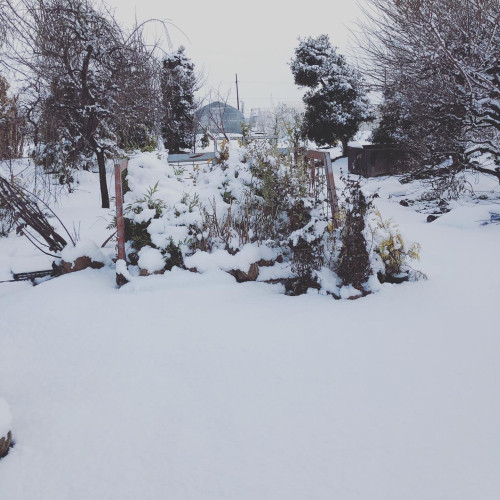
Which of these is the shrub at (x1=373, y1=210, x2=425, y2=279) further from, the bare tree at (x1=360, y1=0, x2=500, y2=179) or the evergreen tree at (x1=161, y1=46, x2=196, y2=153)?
the evergreen tree at (x1=161, y1=46, x2=196, y2=153)

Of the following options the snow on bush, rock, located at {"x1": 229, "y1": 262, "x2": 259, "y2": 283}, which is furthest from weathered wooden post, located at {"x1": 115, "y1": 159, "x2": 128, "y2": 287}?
rock, located at {"x1": 229, "y1": 262, "x2": 259, "y2": 283}

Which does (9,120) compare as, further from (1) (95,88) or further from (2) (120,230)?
(2) (120,230)

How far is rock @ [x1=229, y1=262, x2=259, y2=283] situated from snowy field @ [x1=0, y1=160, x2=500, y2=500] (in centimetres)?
7

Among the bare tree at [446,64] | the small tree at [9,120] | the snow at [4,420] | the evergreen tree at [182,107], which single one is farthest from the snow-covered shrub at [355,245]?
the evergreen tree at [182,107]

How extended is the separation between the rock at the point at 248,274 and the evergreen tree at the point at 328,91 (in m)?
13.2

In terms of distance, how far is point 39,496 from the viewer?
1.79 metres

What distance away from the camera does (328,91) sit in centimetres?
1656

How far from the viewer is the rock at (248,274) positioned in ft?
13.4

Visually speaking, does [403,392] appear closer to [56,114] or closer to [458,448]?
Result: [458,448]

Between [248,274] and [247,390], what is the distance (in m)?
1.70

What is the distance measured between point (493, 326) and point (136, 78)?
802 cm

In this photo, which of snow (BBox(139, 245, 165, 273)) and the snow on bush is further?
snow (BBox(139, 245, 165, 273))

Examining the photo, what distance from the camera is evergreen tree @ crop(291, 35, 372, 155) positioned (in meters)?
16.5

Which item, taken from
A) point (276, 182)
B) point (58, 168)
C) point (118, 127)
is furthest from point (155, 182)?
point (58, 168)
